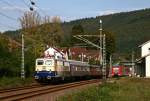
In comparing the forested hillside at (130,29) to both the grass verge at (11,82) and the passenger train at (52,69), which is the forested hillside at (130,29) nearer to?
the passenger train at (52,69)

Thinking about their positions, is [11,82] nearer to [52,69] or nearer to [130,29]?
[52,69]

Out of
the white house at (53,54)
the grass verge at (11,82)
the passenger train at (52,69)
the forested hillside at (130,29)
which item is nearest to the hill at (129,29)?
the forested hillside at (130,29)

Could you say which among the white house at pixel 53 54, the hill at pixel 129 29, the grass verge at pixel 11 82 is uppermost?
the hill at pixel 129 29

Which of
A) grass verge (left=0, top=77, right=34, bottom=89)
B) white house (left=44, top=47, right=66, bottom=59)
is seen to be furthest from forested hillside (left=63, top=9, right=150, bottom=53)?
grass verge (left=0, top=77, right=34, bottom=89)

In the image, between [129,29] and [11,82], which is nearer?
[11,82]

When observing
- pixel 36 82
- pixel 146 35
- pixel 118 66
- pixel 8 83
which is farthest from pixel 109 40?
pixel 8 83

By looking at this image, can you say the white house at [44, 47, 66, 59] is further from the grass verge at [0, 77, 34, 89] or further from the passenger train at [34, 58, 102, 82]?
the grass verge at [0, 77, 34, 89]

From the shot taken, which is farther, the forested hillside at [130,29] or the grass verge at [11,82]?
the forested hillside at [130,29]

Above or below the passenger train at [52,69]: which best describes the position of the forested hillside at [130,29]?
above

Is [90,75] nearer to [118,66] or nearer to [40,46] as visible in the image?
[40,46]

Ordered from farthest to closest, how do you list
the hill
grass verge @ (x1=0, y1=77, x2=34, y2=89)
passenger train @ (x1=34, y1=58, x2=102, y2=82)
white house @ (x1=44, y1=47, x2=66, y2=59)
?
the hill < white house @ (x1=44, y1=47, x2=66, y2=59) < passenger train @ (x1=34, y1=58, x2=102, y2=82) < grass verge @ (x1=0, y1=77, x2=34, y2=89)

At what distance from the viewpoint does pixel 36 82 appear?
54.6 metres

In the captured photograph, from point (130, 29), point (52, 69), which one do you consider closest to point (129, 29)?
point (130, 29)

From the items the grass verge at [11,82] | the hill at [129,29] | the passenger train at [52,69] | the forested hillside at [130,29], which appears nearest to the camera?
the grass verge at [11,82]
